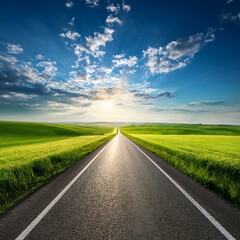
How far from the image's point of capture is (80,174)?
10.2 metres

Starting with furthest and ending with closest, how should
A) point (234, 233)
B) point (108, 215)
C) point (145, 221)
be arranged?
point (108, 215) → point (145, 221) → point (234, 233)

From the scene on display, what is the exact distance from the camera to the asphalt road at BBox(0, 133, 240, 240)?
4.18m

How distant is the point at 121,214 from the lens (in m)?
5.18

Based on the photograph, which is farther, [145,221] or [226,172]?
[226,172]

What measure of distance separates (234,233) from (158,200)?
7.90ft

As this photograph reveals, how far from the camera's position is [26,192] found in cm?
709

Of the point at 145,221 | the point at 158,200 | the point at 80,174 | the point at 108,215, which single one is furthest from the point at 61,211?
the point at 80,174

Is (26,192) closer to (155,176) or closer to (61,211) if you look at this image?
(61,211)

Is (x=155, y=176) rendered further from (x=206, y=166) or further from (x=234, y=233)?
(x=234, y=233)

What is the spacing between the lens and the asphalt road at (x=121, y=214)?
418 centimetres

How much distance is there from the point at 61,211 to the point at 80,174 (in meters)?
4.89

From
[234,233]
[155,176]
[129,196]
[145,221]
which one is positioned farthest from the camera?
[155,176]

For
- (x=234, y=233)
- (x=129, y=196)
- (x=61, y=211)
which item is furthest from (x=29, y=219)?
(x=234, y=233)

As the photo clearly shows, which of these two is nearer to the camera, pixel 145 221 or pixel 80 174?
pixel 145 221
